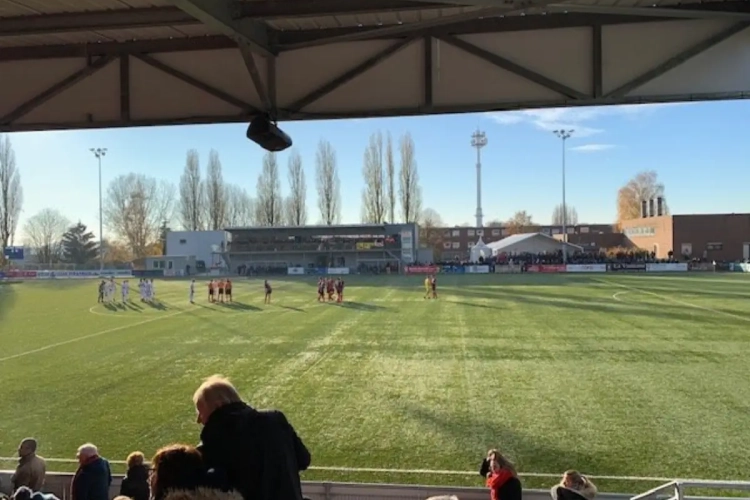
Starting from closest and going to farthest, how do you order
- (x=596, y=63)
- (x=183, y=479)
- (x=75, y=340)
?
(x=183, y=479), (x=596, y=63), (x=75, y=340)

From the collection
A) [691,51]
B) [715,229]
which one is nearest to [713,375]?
[691,51]

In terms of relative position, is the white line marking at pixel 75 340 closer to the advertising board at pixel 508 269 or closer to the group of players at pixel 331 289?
the group of players at pixel 331 289

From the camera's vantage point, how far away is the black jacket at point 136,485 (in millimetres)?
5516

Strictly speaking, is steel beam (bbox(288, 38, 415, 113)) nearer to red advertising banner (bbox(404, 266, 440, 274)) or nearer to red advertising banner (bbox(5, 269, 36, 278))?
red advertising banner (bbox(404, 266, 440, 274))

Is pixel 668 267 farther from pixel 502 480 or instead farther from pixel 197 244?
pixel 502 480

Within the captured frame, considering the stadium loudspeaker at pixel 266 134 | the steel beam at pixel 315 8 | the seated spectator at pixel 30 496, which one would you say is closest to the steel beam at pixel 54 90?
the stadium loudspeaker at pixel 266 134

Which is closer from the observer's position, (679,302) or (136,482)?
(136,482)

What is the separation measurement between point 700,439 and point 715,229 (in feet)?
215

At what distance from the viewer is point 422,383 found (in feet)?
45.5

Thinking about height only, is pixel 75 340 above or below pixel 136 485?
below

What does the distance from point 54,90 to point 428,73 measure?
366 centimetres

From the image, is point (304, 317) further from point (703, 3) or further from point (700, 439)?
point (703, 3)

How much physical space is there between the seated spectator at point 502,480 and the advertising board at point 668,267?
184 ft

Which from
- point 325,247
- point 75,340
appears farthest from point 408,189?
point 75,340
